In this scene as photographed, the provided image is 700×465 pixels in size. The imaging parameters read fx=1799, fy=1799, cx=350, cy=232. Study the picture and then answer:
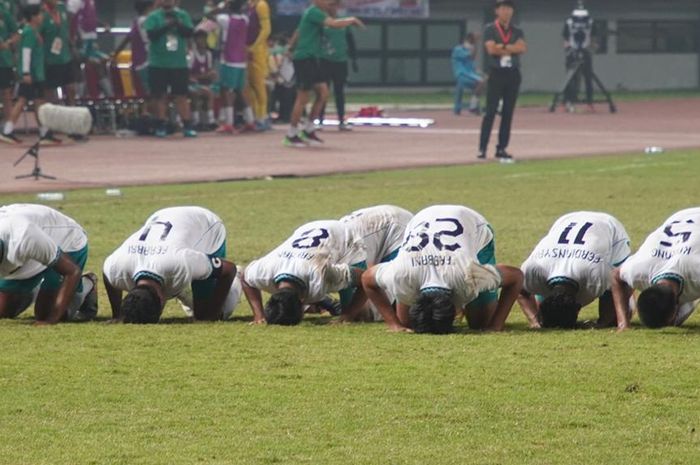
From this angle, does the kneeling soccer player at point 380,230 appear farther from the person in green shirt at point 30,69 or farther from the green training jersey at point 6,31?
the green training jersey at point 6,31

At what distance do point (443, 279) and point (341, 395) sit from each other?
1.75m

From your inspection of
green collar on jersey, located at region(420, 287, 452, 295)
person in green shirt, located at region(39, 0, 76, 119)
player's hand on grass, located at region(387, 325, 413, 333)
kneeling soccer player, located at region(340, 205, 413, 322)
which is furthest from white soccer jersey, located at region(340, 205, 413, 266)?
person in green shirt, located at region(39, 0, 76, 119)

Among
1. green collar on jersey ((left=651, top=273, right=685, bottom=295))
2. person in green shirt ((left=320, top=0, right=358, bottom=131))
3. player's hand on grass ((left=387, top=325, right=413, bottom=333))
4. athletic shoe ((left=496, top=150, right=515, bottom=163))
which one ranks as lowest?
athletic shoe ((left=496, top=150, right=515, bottom=163))

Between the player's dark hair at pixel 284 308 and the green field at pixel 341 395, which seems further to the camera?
the player's dark hair at pixel 284 308

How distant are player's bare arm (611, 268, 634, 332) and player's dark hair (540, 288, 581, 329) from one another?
258mm

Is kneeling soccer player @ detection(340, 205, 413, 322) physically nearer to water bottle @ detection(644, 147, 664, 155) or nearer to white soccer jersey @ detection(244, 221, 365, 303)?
white soccer jersey @ detection(244, 221, 365, 303)

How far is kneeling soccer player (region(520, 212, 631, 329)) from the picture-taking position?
10.7 m

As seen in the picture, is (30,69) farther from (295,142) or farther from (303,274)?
(303,274)

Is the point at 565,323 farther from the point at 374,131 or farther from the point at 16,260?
the point at 374,131

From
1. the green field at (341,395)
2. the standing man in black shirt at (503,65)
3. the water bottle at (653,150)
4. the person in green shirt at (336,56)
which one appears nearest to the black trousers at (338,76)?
the person in green shirt at (336,56)

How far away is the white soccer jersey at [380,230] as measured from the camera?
11.6 metres

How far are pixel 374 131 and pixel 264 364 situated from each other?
72.6 feet

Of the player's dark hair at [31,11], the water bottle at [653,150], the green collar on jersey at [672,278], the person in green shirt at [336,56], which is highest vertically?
the player's dark hair at [31,11]

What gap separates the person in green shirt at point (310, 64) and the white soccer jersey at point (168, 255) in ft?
48.9
